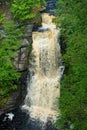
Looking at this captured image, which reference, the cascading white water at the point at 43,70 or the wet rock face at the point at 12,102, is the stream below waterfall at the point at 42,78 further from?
the wet rock face at the point at 12,102

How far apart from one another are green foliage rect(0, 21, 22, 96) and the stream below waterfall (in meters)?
1.01

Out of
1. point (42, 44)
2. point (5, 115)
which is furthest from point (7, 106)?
point (42, 44)

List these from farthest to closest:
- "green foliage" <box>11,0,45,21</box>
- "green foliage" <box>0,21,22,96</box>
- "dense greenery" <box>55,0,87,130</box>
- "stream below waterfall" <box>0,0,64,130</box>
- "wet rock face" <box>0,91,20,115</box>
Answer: "green foliage" <box>11,0,45,21</box> → "wet rock face" <box>0,91,20,115</box> → "stream below waterfall" <box>0,0,64,130</box> → "green foliage" <box>0,21,22,96</box> → "dense greenery" <box>55,0,87,130</box>

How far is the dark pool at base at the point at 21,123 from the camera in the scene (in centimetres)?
1822

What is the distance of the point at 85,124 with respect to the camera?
1159 centimetres

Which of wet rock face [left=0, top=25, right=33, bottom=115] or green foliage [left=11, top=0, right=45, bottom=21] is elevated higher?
green foliage [left=11, top=0, right=45, bottom=21]

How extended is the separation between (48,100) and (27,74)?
1.85 m

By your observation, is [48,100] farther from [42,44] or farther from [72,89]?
[72,89]

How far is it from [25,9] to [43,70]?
3.63 m

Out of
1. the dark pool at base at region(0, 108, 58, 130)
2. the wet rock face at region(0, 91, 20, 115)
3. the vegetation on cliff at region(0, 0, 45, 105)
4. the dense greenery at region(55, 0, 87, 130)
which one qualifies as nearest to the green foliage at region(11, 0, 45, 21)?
the vegetation on cliff at region(0, 0, 45, 105)

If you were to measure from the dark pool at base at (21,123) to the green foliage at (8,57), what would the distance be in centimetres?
Answer: 135

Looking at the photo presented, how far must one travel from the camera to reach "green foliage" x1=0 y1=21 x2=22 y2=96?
61.6ft

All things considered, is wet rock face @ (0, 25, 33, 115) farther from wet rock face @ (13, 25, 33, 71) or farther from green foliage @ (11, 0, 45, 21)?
green foliage @ (11, 0, 45, 21)

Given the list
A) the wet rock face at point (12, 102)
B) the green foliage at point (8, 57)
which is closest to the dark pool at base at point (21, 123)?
the wet rock face at point (12, 102)
